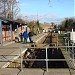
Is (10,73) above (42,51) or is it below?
above

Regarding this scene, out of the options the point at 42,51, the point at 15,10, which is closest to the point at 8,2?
the point at 15,10

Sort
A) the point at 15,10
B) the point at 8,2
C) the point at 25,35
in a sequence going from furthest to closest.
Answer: the point at 15,10 < the point at 8,2 < the point at 25,35

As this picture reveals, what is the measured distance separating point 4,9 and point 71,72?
166ft

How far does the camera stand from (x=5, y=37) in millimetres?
39312

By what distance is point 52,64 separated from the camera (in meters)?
25.2

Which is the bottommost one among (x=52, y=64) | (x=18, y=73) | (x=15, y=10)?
(x=52, y=64)

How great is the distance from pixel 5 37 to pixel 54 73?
1173 inches

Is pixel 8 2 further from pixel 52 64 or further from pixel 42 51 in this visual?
pixel 52 64

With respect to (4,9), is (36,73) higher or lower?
lower

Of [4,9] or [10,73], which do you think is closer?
[10,73]

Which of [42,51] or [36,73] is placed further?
[42,51]

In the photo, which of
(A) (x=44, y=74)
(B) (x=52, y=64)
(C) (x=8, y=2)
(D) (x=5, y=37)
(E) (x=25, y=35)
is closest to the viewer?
(A) (x=44, y=74)

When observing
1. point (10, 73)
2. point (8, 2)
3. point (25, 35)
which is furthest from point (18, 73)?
point (8, 2)

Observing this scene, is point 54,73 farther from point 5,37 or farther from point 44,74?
point 5,37
